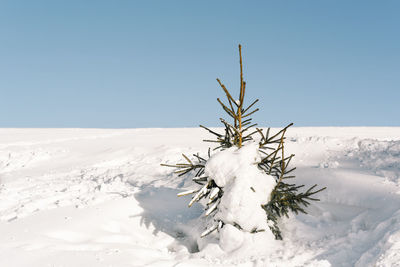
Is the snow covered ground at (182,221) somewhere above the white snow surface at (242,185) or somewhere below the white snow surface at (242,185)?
below

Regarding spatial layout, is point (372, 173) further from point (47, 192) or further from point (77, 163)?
point (77, 163)

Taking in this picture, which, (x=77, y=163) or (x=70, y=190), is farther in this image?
(x=77, y=163)

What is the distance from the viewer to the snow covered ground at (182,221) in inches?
131

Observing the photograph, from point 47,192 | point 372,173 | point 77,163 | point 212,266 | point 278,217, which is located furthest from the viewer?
point 77,163

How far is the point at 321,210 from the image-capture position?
440 centimetres

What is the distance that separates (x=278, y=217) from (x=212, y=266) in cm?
115

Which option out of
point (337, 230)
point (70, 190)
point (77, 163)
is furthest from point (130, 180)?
point (337, 230)

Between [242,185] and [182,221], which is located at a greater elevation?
[242,185]

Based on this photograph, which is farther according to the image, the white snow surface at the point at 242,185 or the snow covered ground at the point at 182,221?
the white snow surface at the point at 242,185

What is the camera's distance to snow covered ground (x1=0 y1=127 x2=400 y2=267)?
10.9 feet

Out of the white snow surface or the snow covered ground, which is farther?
the white snow surface

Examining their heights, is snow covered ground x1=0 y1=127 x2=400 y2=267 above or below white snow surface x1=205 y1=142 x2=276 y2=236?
below

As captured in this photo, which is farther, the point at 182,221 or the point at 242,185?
the point at 182,221

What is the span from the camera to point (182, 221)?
4.57m
